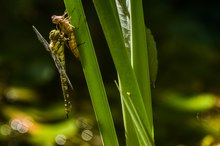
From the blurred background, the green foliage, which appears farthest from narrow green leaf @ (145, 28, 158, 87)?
the blurred background

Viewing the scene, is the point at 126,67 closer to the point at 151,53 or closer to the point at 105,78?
the point at 151,53

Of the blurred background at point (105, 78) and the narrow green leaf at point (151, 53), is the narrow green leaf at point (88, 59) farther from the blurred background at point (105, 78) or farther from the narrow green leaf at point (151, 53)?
the blurred background at point (105, 78)

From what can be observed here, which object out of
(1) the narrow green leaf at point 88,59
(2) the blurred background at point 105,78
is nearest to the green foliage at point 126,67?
(1) the narrow green leaf at point 88,59

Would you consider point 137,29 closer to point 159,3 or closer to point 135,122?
point 135,122

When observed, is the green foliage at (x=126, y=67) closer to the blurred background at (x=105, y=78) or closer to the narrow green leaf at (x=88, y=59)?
the narrow green leaf at (x=88, y=59)

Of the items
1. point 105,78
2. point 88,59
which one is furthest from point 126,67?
point 105,78

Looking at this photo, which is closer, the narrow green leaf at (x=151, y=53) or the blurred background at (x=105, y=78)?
the narrow green leaf at (x=151, y=53)

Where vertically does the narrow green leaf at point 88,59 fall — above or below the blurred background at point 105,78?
above

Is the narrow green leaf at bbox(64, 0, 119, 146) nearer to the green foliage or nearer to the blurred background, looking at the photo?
the green foliage

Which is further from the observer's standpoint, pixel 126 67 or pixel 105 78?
pixel 105 78
